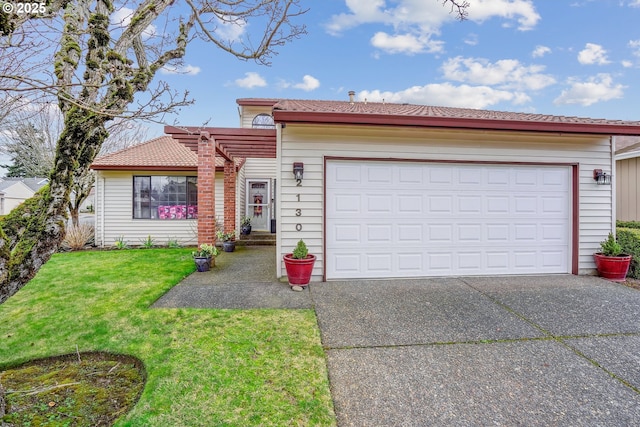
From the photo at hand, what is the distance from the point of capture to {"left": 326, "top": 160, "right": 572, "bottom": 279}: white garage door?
5520 mm

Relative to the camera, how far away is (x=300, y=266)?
487 cm

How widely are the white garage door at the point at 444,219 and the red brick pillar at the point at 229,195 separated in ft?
14.9

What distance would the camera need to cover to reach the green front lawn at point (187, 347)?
2129 millimetres

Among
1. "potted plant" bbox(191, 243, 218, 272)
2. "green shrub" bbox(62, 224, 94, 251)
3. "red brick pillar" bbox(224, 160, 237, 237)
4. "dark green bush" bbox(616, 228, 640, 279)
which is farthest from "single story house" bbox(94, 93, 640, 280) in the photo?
"green shrub" bbox(62, 224, 94, 251)

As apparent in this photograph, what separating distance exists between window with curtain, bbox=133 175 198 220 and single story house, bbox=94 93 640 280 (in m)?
4.49

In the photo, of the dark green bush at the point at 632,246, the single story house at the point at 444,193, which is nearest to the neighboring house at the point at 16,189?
the single story house at the point at 444,193

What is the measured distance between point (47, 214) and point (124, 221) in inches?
355

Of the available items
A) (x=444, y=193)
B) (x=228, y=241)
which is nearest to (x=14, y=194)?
(x=228, y=241)

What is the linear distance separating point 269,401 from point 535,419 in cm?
192

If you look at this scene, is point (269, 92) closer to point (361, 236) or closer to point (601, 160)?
point (361, 236)

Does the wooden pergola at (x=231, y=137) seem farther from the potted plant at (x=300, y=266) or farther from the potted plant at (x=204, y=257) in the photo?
the potted plant at (x=300, y=266)

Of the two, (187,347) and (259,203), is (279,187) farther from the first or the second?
(259,203)

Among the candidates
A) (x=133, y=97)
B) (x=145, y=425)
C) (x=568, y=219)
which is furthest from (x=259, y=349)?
(x=568, y=219)

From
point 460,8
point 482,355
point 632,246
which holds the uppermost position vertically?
point 460,8
